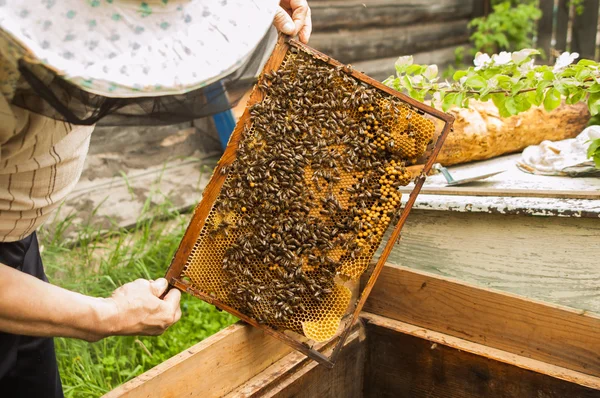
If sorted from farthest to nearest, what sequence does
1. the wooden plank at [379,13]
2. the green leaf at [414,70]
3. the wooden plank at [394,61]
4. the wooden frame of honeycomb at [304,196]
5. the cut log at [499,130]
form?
the wooden plank at [394,61] → the wooden plank at [379,13] → the cut log at [499,130] → the green leaf at [414,70] → the wooden frame of honeycomb at [304,196]

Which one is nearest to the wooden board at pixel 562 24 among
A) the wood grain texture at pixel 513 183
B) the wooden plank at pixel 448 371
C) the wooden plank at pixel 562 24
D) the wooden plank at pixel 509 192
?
the wooden plank at pixel 562 24

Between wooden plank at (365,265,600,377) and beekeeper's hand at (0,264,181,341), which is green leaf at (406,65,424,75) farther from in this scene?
beekeeper's hand at (0,264,181,341)

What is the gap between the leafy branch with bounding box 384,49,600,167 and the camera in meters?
2.28

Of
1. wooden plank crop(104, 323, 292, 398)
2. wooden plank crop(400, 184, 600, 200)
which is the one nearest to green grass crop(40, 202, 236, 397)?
wooden plank crop(104, 323, 292, 398)

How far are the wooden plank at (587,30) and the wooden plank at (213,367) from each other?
807cm

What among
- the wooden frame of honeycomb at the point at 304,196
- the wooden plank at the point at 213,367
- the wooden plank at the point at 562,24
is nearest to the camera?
the wooden plank at the point at 213,367

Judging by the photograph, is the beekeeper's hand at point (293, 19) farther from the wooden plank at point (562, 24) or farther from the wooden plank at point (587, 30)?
the wooden plank at point (587, 30)

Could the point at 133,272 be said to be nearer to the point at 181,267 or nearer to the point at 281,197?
the point at 181,267

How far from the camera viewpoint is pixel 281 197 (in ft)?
6.36

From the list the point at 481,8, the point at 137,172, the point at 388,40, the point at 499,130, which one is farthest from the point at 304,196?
the point at 481,8

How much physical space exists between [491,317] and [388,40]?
487 centimetres

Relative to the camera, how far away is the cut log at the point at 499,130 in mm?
3146

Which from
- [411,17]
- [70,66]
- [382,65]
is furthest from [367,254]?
[411,17]

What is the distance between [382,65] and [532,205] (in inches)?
179
